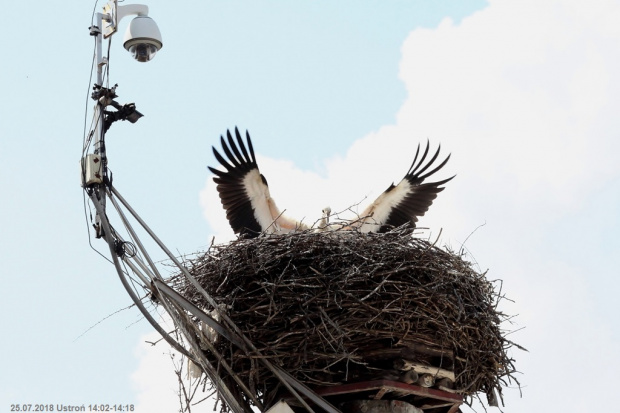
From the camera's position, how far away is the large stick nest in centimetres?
868

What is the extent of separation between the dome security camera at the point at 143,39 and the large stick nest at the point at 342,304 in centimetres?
190

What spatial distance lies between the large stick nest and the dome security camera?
190cm

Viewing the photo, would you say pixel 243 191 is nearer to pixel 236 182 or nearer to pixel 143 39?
pixel 236 182

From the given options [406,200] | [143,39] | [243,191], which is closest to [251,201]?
[243,191]

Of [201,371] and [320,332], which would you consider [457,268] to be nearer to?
[320,332]

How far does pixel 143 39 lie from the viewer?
7922 millimetres

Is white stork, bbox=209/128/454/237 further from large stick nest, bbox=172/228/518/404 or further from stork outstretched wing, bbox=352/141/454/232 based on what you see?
large stick nest, bbox=172/228/518/404

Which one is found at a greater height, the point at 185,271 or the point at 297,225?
the point at 297,225

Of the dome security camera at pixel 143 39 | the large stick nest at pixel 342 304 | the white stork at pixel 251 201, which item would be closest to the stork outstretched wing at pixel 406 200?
the white stork at pixel 251 201

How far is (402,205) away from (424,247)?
2.56 meters

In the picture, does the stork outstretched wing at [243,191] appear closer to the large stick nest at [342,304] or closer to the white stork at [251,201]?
the white stork at [251,201]

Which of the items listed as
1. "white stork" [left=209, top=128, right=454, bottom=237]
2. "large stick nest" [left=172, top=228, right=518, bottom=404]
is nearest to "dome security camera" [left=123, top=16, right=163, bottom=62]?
"large stick nest" [left=172, top=228, right=518, bottom=404]

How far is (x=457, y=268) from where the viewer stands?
30.5 feet

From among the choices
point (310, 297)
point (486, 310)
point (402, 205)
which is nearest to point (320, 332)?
point (310, 297)
